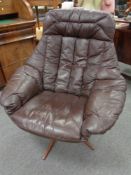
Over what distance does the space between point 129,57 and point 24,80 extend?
1.61 meters

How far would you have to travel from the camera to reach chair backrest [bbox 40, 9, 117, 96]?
166 cm

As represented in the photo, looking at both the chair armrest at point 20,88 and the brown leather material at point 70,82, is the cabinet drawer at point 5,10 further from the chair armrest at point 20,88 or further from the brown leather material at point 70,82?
the chair armrest at point 20,88

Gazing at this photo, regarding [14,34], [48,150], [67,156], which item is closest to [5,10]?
[14,34]

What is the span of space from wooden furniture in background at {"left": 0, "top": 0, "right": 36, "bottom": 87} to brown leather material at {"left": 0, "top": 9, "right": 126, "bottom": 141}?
70cm

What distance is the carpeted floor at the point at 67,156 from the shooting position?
1.54 m

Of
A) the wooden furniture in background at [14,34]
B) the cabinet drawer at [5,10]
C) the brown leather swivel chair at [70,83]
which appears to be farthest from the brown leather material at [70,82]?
the cabinet drawer at [5,10]

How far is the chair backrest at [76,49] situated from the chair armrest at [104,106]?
0.19 meters

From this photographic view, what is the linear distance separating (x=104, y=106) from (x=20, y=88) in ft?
2.23

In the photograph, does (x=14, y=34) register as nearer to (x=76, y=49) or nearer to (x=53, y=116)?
(x=76, y=49)

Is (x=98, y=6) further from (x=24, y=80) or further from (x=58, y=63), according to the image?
(x=24, y=80)

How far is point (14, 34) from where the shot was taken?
2.38 m

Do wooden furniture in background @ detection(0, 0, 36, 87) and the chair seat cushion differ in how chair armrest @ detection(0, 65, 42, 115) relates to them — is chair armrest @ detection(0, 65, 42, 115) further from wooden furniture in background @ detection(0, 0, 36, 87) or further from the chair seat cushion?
wooden furniture in background @ detection(0, 0, 36, 87)

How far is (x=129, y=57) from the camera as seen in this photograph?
2660 millimetres

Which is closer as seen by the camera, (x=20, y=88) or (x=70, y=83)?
(x=20, y=88)
